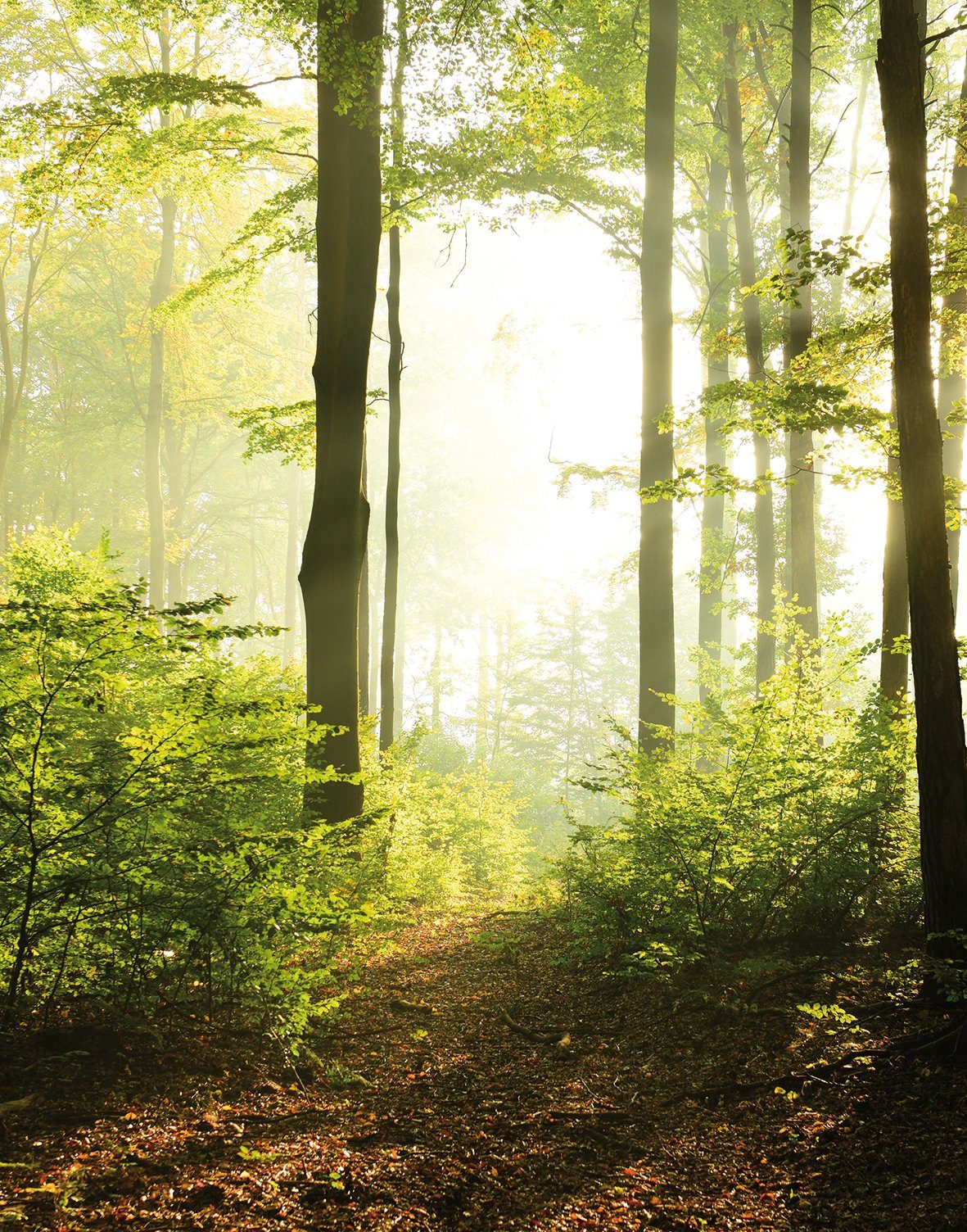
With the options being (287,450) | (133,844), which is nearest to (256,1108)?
(133,844)

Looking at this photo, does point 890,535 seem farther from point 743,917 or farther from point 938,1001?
point 938,1001

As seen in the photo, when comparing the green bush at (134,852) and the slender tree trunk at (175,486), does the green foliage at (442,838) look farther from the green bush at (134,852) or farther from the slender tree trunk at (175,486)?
the slender tree trunk at (175,486)

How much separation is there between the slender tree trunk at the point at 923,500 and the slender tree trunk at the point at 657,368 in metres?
5.43

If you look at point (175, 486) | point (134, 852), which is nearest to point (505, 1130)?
point (134, 852)

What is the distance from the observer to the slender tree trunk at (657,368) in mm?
9867

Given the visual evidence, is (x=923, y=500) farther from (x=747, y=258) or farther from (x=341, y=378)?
(x=747, y=258)

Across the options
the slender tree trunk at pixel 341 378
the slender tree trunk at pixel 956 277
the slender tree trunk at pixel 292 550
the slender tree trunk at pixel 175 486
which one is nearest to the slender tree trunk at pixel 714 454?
the slender tree trunk at pixel 956 277

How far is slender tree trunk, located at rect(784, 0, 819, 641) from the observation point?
8.98 metres

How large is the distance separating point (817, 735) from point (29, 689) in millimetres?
5084

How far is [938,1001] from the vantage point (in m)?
3.76

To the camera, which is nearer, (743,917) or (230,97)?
(743,917)

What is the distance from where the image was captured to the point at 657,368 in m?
10.1

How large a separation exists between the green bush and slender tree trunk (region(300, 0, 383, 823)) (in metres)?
2.73

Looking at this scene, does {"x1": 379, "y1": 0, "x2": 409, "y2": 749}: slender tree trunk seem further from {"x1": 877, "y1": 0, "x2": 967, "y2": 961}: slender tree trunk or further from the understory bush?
{"x1": 877, "y1": 0, "x2": 967, "y2": 961}: slender tree trunk
